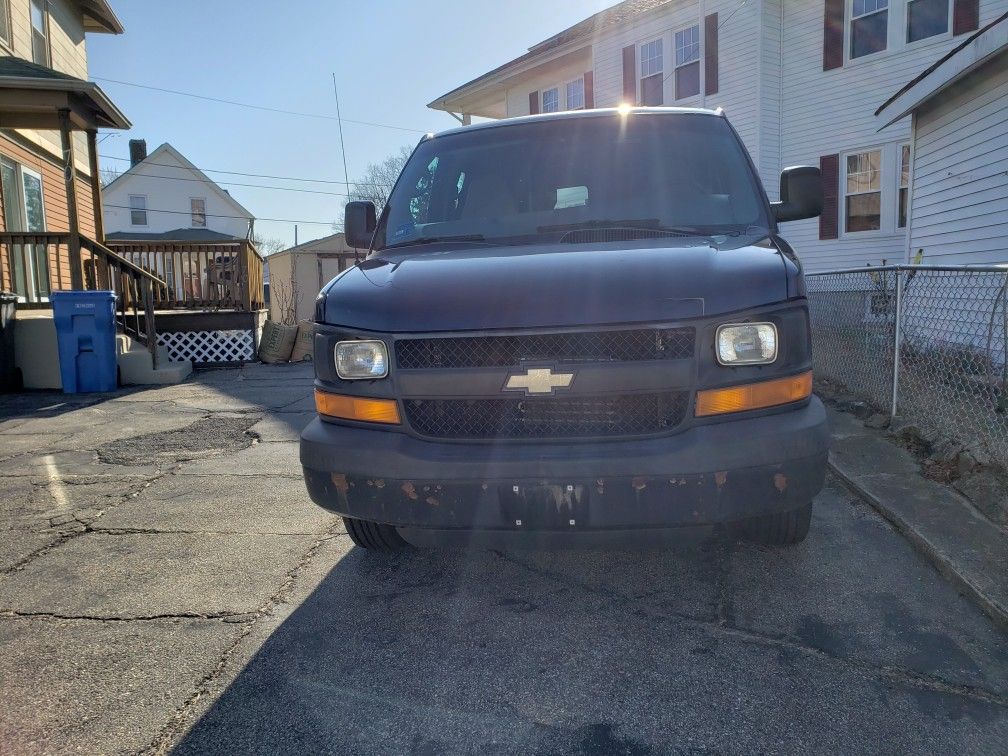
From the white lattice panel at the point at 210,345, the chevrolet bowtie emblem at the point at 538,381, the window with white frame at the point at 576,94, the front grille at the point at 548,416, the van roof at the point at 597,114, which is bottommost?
the white lattice panel at the point at 210,345

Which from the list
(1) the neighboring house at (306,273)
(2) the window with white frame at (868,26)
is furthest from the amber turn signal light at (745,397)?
(1) the neighboring house at (306,273)

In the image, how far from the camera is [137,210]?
37156mm

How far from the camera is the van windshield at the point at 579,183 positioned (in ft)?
11.2

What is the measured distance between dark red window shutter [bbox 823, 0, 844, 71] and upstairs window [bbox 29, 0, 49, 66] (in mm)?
14136

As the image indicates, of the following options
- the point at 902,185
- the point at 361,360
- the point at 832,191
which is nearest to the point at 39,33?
the point at 832,191

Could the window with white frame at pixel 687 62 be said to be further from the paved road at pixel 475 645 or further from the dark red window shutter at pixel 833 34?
the paved road at pixel 475 645

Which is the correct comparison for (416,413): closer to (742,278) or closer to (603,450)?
(603,450)

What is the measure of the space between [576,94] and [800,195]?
16.2 m

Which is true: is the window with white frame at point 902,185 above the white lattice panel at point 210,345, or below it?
above

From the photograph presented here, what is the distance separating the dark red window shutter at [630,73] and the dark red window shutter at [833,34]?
13.4 feet

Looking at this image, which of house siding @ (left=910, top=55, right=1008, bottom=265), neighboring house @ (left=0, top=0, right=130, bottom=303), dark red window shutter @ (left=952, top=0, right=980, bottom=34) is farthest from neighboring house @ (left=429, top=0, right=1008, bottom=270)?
neighboring house @ (left=0, top=0, right=130, bottom=303)

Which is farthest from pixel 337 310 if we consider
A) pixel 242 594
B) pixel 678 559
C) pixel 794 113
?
pixel 794 113

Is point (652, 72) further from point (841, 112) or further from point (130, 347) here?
point (130, 347)

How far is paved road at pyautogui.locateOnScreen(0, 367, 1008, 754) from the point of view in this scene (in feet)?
6.74
